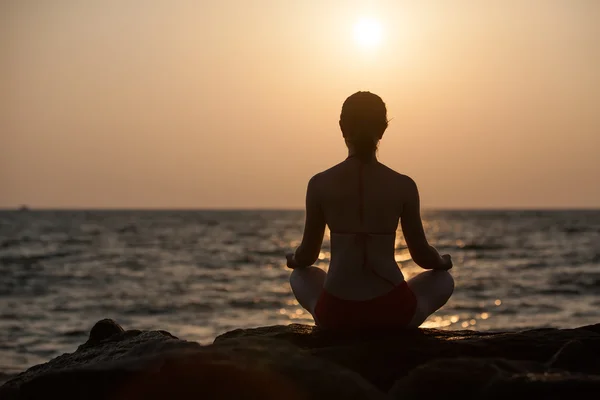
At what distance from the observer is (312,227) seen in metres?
5.54

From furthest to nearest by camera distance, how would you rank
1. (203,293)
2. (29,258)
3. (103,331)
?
(29,258) → (203,293) → (103,331)

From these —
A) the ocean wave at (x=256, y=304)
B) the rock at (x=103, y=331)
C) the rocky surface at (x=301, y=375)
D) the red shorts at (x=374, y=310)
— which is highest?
the red shorts at (x=374, y=310)

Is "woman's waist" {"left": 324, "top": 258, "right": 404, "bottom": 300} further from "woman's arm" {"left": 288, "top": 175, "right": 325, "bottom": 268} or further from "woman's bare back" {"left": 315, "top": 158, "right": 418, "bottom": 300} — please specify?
"woman's arm" {"left": 288, "top": 175, "right": 325, "bottom": 268}

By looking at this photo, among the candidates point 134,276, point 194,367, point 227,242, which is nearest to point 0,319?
point 134,276

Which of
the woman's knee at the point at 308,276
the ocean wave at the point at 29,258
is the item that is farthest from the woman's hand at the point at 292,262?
the ocean wave at the point at 29,258

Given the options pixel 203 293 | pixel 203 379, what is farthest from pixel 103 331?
pixel 203 293

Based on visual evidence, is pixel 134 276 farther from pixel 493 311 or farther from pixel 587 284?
pixel 587 284

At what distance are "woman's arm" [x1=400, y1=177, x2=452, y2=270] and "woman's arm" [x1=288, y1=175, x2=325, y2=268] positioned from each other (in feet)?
1.86

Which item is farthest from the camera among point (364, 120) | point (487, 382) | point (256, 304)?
point (256, 304)

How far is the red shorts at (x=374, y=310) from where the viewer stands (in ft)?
17.9

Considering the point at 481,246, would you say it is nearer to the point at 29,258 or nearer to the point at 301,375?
the point at 29,258

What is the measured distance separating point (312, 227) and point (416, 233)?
0.71 metres

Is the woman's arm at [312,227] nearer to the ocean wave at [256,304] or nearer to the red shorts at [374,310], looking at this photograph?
the red shorts at [374,310]

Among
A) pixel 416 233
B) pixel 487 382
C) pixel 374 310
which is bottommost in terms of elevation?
pixel 487 382
